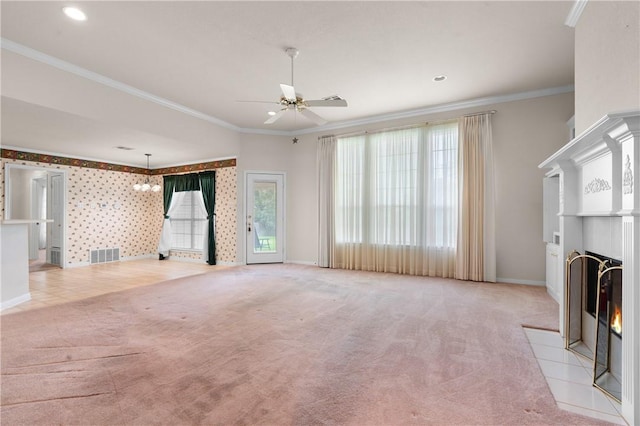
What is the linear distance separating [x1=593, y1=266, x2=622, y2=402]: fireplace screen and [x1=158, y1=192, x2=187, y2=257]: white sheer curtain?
8.33 m

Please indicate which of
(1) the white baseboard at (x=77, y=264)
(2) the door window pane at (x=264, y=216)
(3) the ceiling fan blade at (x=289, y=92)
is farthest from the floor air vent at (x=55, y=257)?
(3) the ceiling fan blade at (x=289, y=92)

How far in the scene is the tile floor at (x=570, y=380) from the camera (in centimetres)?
184

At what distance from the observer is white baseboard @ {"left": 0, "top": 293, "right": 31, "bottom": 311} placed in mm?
3829

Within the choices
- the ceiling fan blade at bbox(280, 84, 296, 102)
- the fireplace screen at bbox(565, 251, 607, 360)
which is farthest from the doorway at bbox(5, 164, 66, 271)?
the fireplace screen at bbox(565, 251, 607, 360)

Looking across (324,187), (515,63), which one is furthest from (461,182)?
(324,187)

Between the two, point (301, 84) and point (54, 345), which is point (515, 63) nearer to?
point (301, 84)

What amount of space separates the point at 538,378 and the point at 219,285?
437 centimetres

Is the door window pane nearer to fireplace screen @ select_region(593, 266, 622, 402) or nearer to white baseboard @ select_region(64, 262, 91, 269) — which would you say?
white baseboard @ select_region(64, 262, 91, 269)

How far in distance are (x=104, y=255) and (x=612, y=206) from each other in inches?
372

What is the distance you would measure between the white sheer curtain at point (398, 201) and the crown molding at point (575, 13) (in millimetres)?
2439

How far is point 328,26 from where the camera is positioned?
3123 mm

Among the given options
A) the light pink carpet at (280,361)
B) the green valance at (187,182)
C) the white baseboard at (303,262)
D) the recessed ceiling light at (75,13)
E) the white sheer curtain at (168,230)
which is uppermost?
the recessed ceiling light at (75,13)

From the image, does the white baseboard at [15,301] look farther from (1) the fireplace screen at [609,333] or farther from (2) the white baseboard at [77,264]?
(1) the fireplace screen at [609,333]

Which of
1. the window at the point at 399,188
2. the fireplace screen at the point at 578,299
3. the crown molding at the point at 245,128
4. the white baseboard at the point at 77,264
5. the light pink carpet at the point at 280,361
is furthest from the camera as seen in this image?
the white baseboard at the point at 77,264
